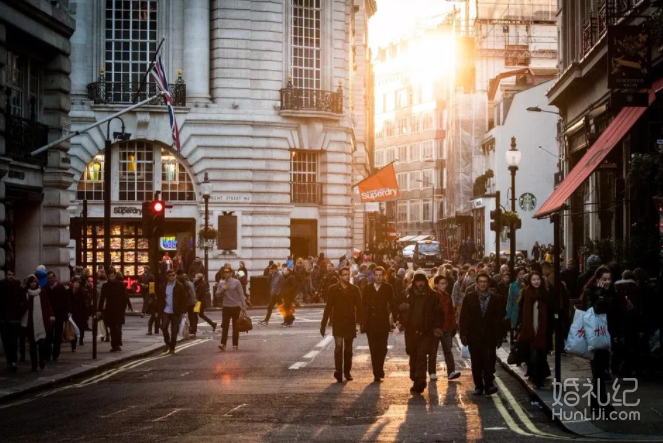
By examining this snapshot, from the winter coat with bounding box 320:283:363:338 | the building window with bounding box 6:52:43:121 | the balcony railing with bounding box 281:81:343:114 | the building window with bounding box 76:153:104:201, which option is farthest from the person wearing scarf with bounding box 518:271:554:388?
the balcony railing with bounding box 281:81:343:114

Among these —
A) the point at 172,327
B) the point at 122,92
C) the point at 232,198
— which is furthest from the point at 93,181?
the point at 172,327

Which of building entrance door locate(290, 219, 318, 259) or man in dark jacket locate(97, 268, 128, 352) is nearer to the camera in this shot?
man in dark jacket locate(97, 268, 128, 352)

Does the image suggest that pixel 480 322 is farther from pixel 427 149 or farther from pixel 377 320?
pixel 427 149

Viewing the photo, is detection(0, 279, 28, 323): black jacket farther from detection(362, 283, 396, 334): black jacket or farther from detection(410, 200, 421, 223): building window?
detection(410, 200, 421, 223): building window

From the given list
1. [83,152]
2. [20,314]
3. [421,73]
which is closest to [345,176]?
[83,152]

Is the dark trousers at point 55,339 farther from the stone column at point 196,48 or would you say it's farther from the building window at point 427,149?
the building window at point 427,149

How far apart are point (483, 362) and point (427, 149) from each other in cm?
11447

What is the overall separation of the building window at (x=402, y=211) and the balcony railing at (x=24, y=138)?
11149cm

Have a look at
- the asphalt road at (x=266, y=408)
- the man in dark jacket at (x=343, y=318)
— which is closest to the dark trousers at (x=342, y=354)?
the man in dark jacket at (x=343, y=318)

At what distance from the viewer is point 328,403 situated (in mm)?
16031

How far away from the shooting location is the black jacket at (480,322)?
17.3m

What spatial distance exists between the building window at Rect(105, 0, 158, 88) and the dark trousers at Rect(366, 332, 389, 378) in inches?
1210

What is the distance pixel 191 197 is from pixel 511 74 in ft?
117

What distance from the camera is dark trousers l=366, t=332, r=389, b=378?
1914cm
